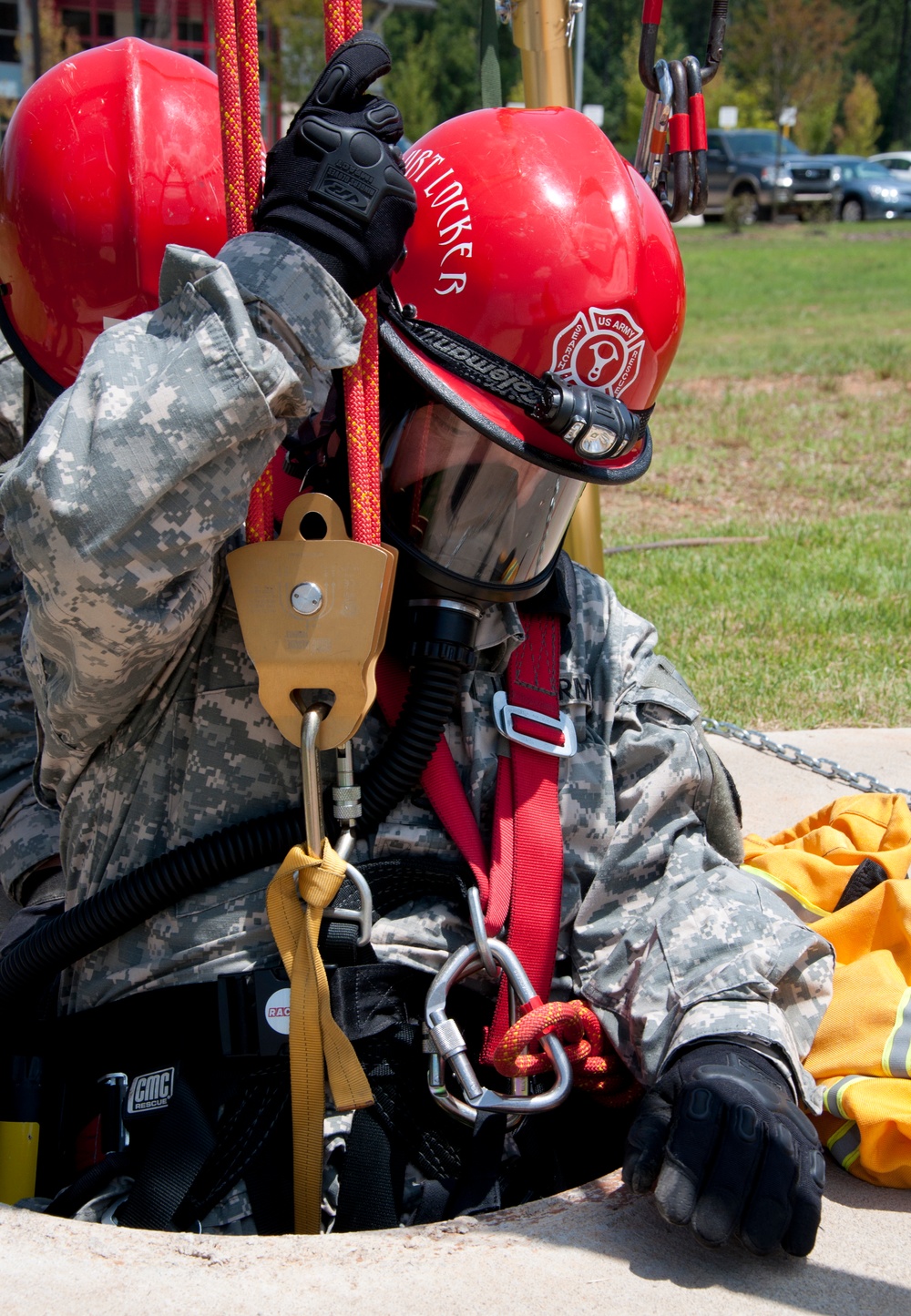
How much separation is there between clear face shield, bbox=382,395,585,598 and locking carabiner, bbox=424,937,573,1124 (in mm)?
512

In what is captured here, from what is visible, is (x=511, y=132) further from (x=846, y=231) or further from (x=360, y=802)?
(x=846, y=231)

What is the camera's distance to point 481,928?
1.92 m

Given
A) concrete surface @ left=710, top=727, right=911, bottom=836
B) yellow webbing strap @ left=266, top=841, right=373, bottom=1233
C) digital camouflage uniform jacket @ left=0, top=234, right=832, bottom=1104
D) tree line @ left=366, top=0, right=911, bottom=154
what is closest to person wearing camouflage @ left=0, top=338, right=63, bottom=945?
digital camouflage uniform jacket @ left=0, top=234, right=832, bottom=1104

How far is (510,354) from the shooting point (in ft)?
6.30

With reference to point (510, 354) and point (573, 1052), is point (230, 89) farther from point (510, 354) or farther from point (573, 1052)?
point (573, 1052)

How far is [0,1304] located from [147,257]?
60.6 inches

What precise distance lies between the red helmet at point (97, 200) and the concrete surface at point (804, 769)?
1853mm

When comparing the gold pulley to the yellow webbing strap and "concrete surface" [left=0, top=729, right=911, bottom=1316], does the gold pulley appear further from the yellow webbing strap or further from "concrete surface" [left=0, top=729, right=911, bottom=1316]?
"concrete surface" [left=0, top=729, right=911, bottom=1316]

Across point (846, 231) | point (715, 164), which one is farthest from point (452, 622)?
point (715, 164)

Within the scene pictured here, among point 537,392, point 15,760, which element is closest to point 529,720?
point 537,392

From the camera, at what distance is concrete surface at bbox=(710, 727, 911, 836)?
3.27 meters

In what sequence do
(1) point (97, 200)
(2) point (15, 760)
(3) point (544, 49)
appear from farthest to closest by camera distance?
(3) point (544, 49) < (2) point (15, 760) < (1) point (97, 200)

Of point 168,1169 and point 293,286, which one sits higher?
point 293,286

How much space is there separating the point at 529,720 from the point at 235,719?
432 mm
